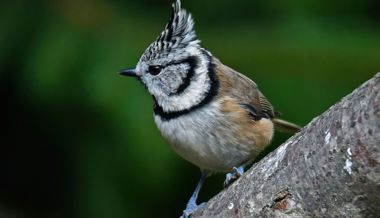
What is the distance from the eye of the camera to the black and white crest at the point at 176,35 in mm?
3688

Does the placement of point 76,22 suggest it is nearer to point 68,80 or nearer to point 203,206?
point 68,80

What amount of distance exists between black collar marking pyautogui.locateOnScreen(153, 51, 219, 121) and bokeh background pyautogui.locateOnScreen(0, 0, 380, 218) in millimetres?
798

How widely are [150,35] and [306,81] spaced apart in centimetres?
106

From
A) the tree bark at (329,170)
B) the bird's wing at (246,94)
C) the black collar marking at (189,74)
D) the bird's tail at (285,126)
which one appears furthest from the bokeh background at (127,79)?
the tree bark at (329,170)

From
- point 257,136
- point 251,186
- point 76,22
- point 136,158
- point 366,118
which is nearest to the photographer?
A: point 366,118

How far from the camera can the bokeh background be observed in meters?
4.71

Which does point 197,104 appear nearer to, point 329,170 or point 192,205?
point 192,205

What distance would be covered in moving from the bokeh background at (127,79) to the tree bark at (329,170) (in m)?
2.08

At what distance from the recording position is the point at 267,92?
4.72 meters

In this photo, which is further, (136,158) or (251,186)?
(136,158)

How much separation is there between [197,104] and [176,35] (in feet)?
1.21

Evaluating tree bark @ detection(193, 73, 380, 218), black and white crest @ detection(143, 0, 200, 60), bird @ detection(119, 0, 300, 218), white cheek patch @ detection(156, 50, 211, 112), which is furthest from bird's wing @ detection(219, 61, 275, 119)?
tree bark @ detection(193, 73, 380, 218)

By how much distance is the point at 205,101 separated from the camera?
3.74 m

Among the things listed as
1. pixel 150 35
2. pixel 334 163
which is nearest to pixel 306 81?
pixel 150 35
